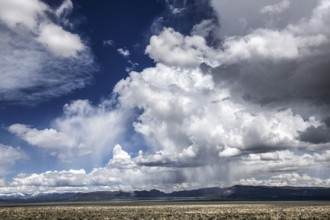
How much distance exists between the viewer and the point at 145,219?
6800 centimetres

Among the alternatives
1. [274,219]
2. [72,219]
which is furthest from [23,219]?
[274,219]

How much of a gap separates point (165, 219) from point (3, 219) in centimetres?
3084

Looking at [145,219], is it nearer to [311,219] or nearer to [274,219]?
[274,219]

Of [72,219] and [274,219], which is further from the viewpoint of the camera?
[72,219]

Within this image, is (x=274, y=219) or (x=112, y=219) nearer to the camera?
(x=274, y=219)

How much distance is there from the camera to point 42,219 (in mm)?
69312

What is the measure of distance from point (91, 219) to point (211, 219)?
22.4 meters

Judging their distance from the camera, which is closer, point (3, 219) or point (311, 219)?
point (311, 219)

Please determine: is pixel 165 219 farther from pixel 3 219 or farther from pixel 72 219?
pixel 3 219

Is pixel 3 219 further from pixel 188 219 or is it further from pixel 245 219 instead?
pixel 245 219

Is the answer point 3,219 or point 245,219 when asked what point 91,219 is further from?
point 245,219

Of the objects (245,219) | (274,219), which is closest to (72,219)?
(245,219)

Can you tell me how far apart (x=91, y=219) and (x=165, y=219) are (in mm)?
14428

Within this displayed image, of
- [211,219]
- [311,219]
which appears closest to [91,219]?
[211,219]
